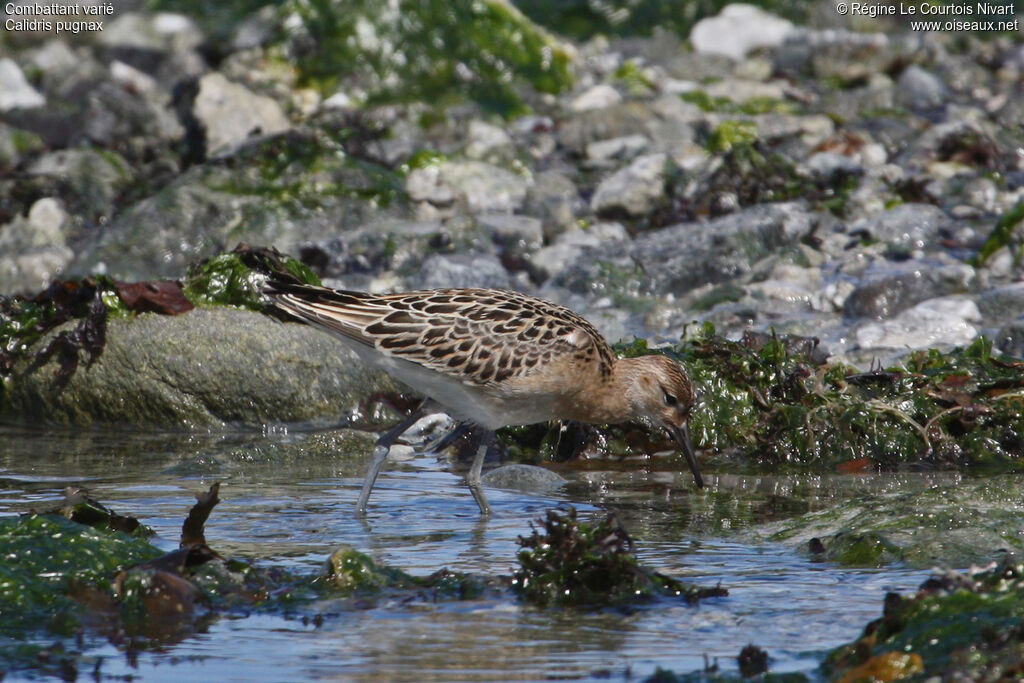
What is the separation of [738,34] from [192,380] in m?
13.3

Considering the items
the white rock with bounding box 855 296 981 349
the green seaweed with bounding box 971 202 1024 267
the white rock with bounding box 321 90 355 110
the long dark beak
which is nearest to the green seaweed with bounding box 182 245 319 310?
the long dark beak

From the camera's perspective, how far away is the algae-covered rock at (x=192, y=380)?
32.1 ft

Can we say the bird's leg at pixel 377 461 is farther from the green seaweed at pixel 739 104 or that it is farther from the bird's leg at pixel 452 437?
the green seaweed at pixel 739 104

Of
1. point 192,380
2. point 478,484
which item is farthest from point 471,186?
point 478,484

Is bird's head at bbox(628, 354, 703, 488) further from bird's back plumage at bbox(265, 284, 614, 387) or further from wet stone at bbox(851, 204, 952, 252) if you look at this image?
wet stone at bbox(851, 204, 952, 252)

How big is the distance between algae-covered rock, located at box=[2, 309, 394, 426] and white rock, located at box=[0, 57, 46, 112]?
929cm

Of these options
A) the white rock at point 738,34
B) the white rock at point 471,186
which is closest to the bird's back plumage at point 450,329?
the white rock at point 471,186

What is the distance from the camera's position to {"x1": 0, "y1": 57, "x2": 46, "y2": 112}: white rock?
18234mm

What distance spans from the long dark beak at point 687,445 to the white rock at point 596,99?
10.4m

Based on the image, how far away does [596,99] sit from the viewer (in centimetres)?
1833

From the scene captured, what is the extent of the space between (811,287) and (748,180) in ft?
8.62

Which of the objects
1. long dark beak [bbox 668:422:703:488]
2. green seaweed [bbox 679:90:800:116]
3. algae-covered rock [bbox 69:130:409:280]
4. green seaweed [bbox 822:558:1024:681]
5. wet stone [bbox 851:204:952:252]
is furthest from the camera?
green seaweed [bbox 679:90:800:116]

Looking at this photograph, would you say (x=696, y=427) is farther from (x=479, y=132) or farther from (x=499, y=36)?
(x=499, y=36)

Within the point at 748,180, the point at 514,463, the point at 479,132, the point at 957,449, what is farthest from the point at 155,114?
the point at 957,449
